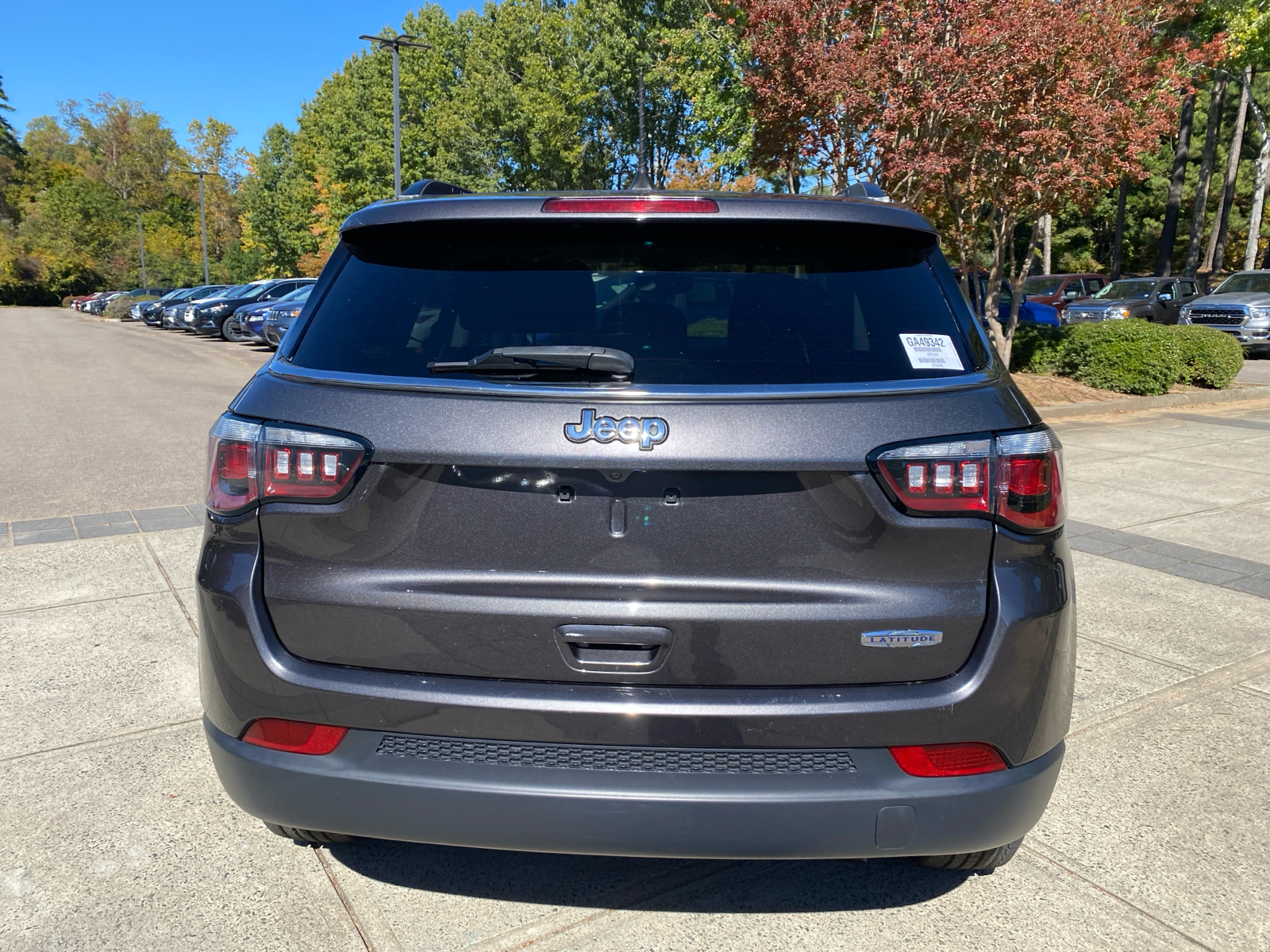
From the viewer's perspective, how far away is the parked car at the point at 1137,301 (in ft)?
73.6

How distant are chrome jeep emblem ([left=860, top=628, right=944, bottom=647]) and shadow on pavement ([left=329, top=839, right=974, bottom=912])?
889 mm

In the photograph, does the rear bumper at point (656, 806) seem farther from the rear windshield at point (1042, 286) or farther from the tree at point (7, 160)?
the tree at point (7, 160)

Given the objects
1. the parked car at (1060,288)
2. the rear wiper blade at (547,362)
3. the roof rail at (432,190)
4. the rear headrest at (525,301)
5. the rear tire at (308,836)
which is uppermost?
the parked car at (1060,288)

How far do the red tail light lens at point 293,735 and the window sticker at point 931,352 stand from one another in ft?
5.03

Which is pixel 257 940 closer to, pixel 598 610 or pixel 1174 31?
pixel 598 610

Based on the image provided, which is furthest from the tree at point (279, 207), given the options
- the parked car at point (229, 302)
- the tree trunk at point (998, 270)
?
the tree trunk at point (998, 270)

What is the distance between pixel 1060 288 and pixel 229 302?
80.9 ft

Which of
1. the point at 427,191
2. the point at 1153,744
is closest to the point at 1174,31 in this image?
the point at 1153,744

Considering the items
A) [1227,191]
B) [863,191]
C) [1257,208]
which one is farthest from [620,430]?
[1227,191]

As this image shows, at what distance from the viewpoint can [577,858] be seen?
2854 mm

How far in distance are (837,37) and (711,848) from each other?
1308cm

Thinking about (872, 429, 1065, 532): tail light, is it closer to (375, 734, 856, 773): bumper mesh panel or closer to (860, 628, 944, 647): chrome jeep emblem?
(860, 628, 944, 647): chrome jeep emblem

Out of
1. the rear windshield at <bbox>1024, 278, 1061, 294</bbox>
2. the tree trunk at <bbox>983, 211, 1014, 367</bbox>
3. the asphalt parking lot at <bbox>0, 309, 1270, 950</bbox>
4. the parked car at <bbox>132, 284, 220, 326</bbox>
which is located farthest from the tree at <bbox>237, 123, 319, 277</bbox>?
the asphalt parking lot at <bbox>0, 309, 1270, 950</bbox>

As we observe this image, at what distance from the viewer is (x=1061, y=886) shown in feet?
8.99
